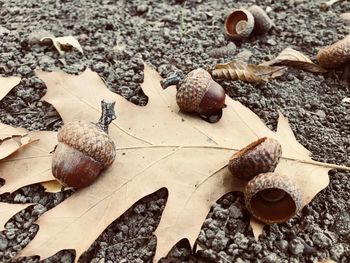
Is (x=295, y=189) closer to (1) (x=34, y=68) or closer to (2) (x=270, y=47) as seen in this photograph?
(2) (x=270, y=47)

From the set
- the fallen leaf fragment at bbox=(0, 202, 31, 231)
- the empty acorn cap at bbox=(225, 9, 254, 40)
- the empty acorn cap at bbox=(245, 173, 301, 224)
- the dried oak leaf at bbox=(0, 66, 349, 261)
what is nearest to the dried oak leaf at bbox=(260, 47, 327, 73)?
the empty acorn cap at bbox=(225, 9, 254, 40)

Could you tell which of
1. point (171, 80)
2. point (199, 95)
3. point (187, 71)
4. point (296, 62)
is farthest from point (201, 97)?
point (296, 62)

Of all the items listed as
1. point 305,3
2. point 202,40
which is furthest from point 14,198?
point 305,3

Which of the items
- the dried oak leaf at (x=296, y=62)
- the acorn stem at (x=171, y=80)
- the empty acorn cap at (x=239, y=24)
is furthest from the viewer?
the empty acorn cap at (x=239, y=24)

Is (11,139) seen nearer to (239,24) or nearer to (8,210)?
(8,210)

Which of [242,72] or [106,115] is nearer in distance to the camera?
[106,115]

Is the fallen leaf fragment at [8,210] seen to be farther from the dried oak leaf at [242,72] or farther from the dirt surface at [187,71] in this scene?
the dried oak leaf at [242,72]

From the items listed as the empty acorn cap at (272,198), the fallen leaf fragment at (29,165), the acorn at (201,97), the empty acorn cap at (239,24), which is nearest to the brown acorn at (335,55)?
the empty acorn cap at (239,24)

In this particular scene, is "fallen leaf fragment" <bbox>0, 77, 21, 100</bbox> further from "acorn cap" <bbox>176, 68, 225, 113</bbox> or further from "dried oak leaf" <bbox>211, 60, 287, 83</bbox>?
"dried oak leaf" <bbox>211, 60, 287, 83</bbox>
